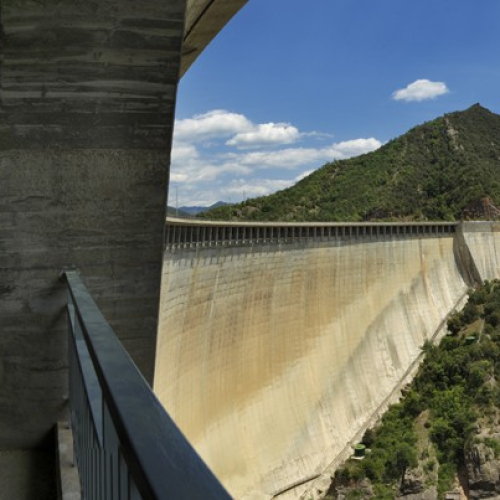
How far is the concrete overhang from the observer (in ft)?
15.0

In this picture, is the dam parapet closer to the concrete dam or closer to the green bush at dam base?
the concrete dam

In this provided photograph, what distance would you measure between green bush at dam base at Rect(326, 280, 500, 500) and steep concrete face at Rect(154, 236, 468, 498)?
0.88m

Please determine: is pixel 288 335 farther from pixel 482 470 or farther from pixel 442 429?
pixel 482 470

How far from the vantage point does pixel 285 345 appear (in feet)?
61.9

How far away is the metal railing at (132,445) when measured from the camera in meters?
0.81

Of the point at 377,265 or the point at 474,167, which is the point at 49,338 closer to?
the point at 377,265

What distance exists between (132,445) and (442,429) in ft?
79.0

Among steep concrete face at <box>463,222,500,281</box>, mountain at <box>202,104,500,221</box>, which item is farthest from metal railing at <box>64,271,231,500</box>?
mountain at <box>202,104,500,221</box>

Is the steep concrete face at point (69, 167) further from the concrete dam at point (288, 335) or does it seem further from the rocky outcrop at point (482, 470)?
the rocky outcrop at point (482, 470)

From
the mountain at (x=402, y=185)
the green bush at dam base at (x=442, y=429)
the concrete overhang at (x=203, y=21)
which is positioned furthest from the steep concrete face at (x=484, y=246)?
the concrete overhang at (x=203, y=21)

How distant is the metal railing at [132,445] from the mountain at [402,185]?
34.5 metres

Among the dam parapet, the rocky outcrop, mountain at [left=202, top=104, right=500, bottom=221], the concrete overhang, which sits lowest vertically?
the rocky outcrop

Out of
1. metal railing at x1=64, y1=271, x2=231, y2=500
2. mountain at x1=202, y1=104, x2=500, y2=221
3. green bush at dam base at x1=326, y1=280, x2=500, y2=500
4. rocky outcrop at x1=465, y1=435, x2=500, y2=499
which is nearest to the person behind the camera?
metal railing at x1=64, y1=271, x2=231, y2=500

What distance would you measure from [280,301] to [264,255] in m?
1.57
